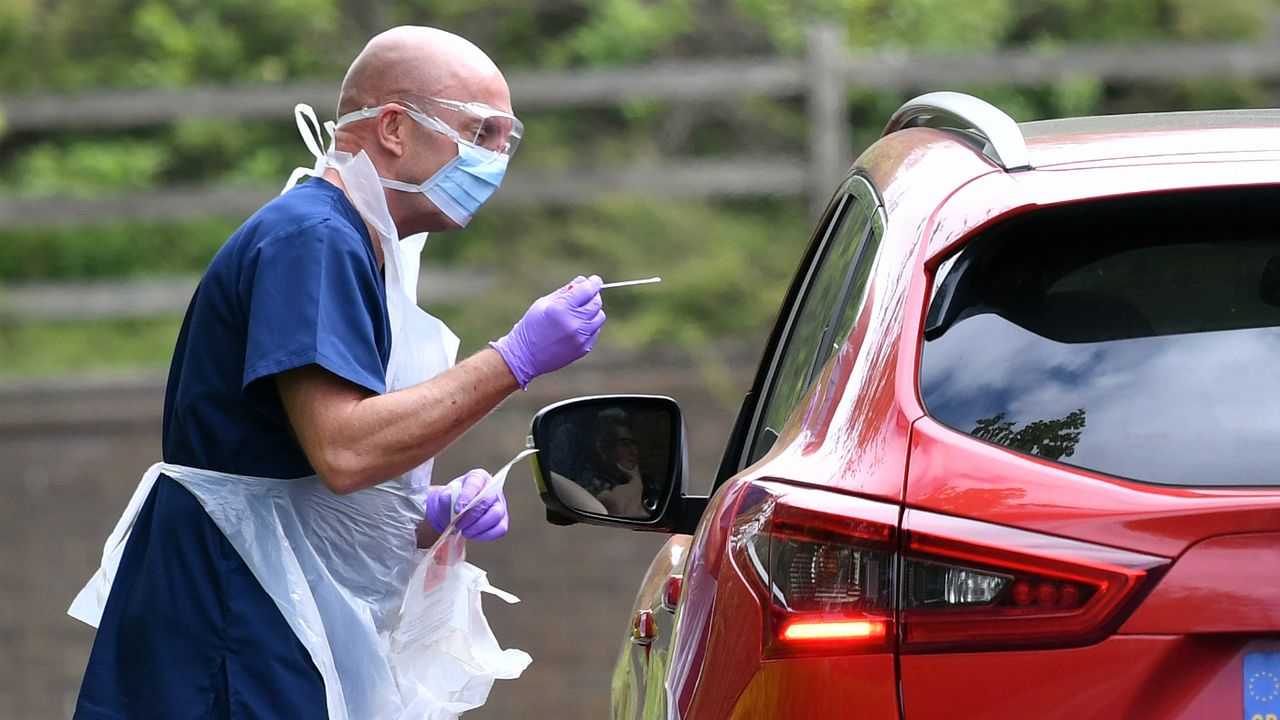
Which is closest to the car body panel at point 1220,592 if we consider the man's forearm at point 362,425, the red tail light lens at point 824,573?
→ the red tail light lens at point 824,573

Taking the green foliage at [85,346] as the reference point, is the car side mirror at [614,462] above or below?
below

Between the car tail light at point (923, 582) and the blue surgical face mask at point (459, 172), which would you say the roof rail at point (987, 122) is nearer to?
the car tail light at point (923, 582)

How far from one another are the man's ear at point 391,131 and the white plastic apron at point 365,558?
108 mm

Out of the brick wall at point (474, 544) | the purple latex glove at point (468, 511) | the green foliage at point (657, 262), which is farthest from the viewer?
the green foliage at point (657, 262)

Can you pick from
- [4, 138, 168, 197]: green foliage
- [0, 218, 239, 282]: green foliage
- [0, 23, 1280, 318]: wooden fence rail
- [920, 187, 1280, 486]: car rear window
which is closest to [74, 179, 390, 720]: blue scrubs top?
[920, 187, 1280, 486]: car rear window

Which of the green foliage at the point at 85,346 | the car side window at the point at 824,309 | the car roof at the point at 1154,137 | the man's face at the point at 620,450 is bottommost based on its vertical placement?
the man's face at the point at 620,450

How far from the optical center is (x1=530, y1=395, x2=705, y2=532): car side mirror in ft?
9.11

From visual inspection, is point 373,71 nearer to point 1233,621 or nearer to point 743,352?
point 1233,621

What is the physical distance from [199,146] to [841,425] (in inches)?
326

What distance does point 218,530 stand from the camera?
2816mm

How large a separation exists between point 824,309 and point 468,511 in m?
1.00

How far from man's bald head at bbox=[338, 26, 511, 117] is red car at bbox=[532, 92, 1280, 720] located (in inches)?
45.8

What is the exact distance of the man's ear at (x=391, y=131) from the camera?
3072 mm

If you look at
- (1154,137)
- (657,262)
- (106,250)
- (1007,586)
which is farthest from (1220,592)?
(106,250)
